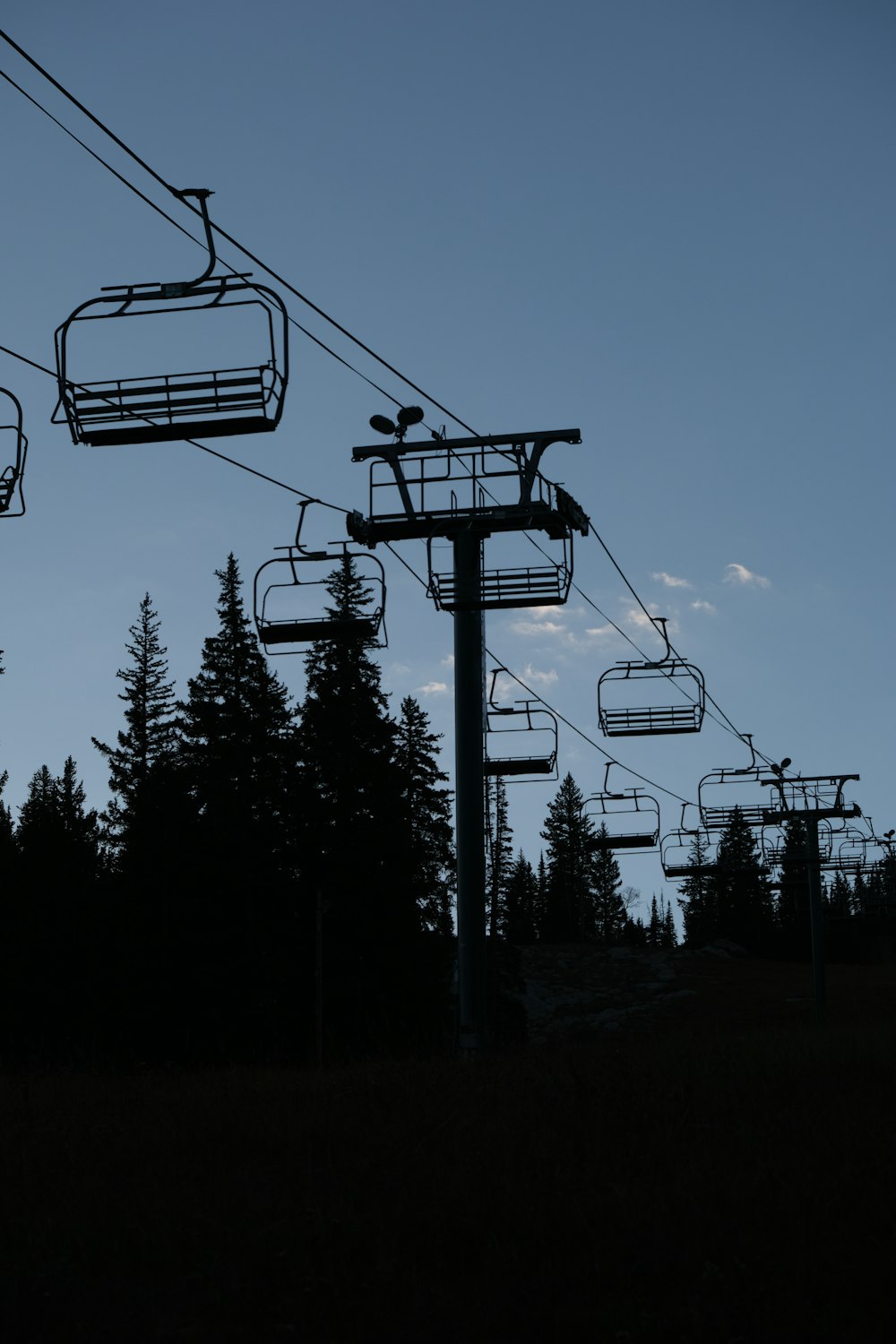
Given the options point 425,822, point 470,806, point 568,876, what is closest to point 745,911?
point 568,876

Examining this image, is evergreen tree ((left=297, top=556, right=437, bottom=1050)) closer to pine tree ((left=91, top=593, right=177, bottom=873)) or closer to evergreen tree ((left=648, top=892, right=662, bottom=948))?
pine tree ((left=91, top=593, right=177, bottom=873))

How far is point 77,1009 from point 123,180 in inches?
1837

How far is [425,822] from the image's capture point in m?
64.8

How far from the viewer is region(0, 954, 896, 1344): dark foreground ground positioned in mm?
7586

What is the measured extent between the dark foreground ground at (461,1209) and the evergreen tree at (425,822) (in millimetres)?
41726

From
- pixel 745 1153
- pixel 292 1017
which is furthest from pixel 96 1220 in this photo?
pixel 292 1017

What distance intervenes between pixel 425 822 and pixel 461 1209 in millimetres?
55815

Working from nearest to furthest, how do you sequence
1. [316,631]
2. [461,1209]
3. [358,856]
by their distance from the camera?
[461,1209], [316,631], [358,856]

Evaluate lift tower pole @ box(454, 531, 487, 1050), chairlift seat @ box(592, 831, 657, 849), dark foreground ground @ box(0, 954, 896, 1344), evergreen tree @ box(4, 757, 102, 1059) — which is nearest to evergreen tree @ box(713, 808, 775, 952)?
evergreen tree @ box(4, 757, 102, 1059)

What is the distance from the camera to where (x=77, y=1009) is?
2140 inches

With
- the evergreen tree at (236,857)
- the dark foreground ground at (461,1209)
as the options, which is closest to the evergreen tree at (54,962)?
the evergreen tree at (236,857)

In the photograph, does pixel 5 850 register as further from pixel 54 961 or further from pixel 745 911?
pixel 745 911

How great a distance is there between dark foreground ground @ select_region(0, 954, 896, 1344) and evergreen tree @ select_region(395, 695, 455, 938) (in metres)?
41.7

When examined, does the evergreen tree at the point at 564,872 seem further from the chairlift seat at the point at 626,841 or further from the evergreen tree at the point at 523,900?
the chairlift seat at the point at 626,841
